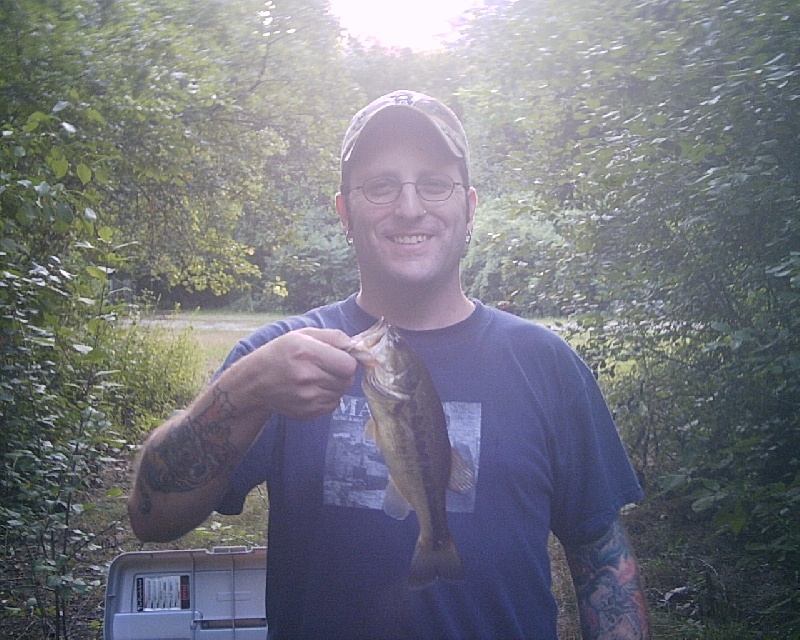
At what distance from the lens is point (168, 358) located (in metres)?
2.87

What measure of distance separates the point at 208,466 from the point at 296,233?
1.39 metres

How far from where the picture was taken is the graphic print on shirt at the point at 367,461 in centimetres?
133

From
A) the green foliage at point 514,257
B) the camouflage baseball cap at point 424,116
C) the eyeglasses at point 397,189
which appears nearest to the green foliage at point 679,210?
the green foliage at point 514,257

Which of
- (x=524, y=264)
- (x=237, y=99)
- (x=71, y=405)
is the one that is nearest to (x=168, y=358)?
(x=71, y=405)

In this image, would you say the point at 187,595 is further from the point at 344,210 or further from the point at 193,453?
the point at 344,210

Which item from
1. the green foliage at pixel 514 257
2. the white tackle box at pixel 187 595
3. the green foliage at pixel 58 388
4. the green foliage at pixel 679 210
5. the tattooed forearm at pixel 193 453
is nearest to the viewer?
the tattooed forearm at pixel 193 453

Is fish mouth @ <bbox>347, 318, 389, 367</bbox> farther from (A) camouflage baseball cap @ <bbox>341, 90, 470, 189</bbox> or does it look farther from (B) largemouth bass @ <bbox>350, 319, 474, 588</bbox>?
(A) camouflage baseball cap @ <bbox>341, 90, 470, 189</bbox>

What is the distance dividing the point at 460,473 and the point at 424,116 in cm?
64

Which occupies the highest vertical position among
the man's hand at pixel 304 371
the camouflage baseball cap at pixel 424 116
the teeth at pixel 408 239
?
the camouflage baseball cap at pixel 424 116

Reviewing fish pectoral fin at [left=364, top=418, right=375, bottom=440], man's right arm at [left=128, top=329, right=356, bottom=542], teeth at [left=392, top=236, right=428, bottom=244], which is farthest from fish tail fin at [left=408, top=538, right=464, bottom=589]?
teeth at [left=392, top=236, right=428, bottom=244]

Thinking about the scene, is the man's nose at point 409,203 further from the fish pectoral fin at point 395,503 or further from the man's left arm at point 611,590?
the man's left arm at point 611,590

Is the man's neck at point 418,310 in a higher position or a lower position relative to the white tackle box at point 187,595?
higher

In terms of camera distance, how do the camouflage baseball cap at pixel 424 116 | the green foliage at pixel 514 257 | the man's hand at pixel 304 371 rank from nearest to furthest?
1. the man's hand at pixel 304 371
2. the camouflage baseball cap at pixel 424 116
3. the green foliage at pixel 514 257

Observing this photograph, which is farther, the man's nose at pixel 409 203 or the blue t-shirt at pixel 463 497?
the man's nose at pixel 409 203
